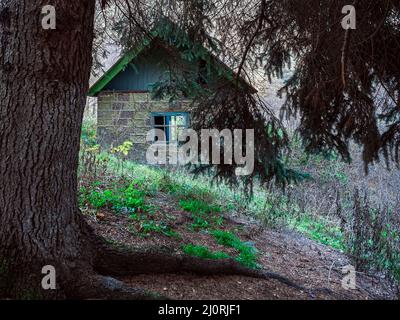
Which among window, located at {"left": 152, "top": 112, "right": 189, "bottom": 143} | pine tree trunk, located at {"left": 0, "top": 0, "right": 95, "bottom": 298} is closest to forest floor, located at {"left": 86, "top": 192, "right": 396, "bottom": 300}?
pine tree trunk, located at {"left": 0, "top": 0, "right": 95, "bottom": 298}

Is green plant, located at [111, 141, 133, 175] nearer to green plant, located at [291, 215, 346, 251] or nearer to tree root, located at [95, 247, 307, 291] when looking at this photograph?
tree root, located at [95, 247, 307, 291]

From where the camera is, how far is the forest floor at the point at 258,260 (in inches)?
129

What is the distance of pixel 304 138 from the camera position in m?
4.89

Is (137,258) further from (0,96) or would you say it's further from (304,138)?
(304,138)

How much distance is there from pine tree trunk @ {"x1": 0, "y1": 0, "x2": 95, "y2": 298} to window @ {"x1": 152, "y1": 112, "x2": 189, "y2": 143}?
8.68 meters

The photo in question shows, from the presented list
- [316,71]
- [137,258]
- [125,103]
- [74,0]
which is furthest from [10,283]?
[125,103]

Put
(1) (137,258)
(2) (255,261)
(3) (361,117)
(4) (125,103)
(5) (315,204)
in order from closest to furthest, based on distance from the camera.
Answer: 1. (1) (137,258)
2. (3) (361,117)
3. (2) (255,261)
4. (5) (315,204)
5. (4) (125,103)

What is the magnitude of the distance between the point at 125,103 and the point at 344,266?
8.43m

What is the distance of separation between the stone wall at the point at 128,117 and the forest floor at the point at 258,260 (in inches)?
210

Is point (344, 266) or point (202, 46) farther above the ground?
point (202, 46)

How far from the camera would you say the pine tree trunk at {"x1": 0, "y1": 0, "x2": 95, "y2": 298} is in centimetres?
234

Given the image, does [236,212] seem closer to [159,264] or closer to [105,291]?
[159,264]

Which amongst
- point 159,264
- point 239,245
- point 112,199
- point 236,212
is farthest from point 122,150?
point 159,264

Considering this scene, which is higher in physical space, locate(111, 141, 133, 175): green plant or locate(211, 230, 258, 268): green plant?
locate(111, 141, 133, 175): green plant
